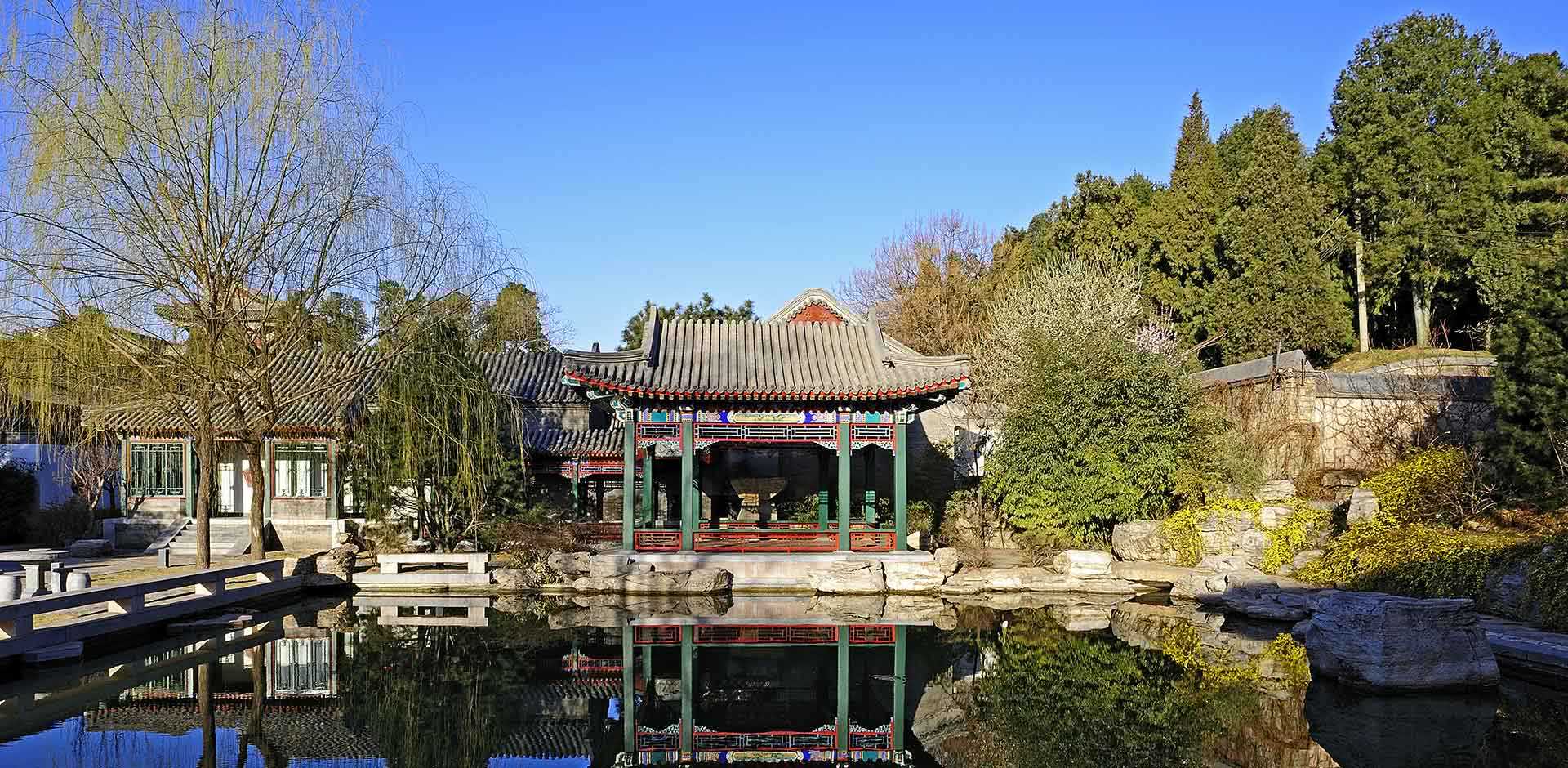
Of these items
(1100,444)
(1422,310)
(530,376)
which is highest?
(1422,310)

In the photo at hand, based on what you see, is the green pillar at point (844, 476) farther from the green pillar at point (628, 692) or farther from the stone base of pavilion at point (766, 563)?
the green pillar at point (628, 692)

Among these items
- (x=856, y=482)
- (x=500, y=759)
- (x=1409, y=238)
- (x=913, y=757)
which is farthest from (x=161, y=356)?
(x=1409, y=238)

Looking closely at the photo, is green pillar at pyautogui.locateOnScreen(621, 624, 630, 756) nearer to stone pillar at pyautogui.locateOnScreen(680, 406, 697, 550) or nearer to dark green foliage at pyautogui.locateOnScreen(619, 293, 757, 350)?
stone pillar at pyautogui.locateOnScreen(680, 406, 697, 550)

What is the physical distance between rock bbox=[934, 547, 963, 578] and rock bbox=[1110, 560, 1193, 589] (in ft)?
7.12

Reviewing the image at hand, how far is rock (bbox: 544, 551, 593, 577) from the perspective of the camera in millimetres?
14523

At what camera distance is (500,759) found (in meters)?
6.80

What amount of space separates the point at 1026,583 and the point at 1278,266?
48.0 feet

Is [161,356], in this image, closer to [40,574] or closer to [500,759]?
[40,574]

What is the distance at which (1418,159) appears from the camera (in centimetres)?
2472

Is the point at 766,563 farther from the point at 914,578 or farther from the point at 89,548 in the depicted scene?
the point at 89,548

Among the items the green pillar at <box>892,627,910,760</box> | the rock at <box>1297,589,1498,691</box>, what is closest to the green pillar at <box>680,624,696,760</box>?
the green pillar at <box>892,627,910,760</box>

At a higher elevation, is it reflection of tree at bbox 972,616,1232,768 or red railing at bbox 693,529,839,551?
red railing at bbox 693,529,839,551

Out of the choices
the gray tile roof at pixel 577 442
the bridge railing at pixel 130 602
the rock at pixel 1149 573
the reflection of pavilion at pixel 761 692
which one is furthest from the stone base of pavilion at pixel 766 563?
the gray tile roof at pixel 577 442

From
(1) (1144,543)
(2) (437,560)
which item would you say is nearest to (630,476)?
(2) (437,560)
